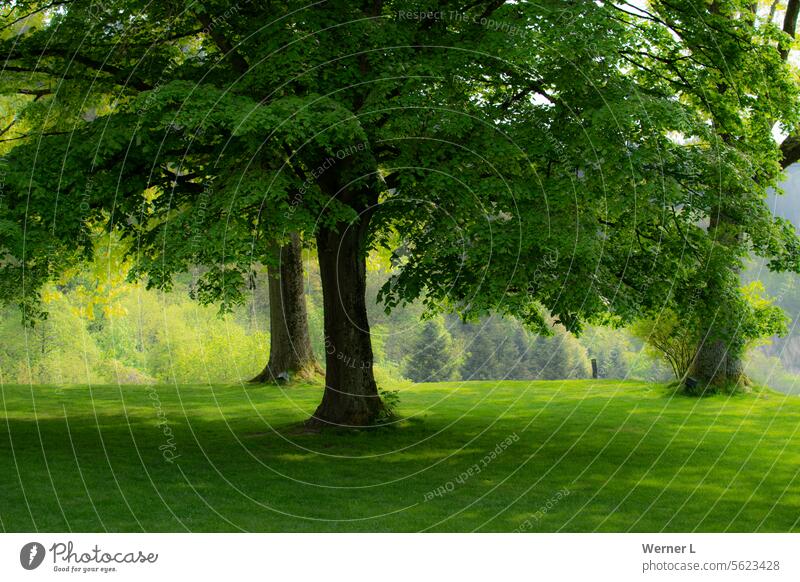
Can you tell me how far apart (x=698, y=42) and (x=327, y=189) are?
8067 millimetres

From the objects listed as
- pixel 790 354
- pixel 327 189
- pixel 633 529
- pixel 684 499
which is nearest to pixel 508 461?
pixel 684 499

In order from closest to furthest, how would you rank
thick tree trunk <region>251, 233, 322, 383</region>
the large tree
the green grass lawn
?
the green grass lawn → the large tree → thick tree trunk <region>251, 233, 322, 383</region>

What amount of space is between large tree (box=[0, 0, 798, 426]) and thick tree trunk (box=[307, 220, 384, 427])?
45 millimetres

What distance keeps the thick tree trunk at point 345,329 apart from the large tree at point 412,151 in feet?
0.15

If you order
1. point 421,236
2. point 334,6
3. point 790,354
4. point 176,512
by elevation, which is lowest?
point 790,354

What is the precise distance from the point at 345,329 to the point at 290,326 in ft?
37.0

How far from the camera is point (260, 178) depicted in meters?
16.1

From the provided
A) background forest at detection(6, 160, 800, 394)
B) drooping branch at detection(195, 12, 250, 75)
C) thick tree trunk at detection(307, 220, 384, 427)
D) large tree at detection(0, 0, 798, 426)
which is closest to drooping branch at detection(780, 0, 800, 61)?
large tree at detection(0, 0, 798, 426)

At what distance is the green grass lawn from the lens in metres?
13.6

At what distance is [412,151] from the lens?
17.3 meters

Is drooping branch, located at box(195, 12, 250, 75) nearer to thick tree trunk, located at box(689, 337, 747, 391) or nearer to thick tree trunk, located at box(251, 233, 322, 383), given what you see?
thick tree trunk, located at box(251, 233, 322, 383)

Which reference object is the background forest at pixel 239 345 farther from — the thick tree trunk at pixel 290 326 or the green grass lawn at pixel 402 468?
the green grass lawn at pixel 402 468

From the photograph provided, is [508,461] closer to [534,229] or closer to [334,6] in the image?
[534,229]

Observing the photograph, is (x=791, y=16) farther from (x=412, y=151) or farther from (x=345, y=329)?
(x=345, y=329)
